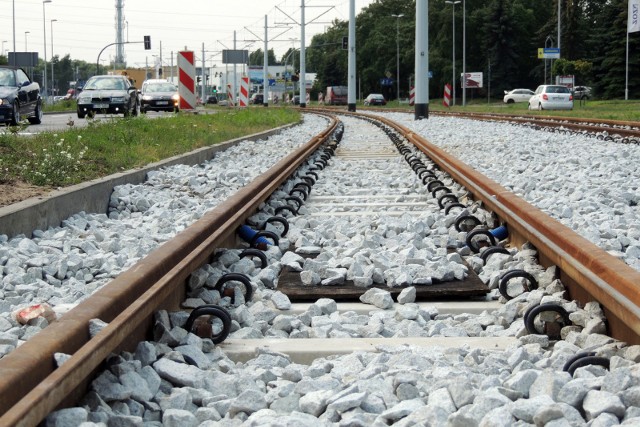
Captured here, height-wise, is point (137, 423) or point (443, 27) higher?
point (443, 27)

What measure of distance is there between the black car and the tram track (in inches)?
552

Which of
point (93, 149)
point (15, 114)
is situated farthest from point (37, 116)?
point (93, 149)

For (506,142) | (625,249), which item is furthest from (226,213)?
(506,142)

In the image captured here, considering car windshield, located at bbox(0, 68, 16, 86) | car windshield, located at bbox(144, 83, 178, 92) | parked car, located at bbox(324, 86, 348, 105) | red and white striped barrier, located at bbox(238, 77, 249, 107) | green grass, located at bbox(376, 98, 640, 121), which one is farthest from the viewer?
parked car, located at bbox(324, 86, 348, 105)

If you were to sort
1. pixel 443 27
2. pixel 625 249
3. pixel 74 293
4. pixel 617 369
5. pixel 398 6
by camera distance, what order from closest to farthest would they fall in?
1. pixel 617 369
2. pixel 74 293
3. pixel 625 249
4. pixel 443 27
5. pixel 398 6

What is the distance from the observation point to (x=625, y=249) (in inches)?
217

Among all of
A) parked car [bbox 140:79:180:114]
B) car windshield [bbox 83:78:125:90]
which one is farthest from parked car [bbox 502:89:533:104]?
car windshield [bbox 83:78:125:90]

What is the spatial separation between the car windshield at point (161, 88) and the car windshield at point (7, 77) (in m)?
13.9

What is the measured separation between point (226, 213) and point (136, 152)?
5584 millimetres

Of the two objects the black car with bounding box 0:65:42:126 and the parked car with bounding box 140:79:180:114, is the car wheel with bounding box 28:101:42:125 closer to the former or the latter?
the black car with bounding box 0:65:42:126

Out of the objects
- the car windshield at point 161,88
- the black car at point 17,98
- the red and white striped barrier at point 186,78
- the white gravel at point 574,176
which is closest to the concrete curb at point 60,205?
the white gravel at point 574,176

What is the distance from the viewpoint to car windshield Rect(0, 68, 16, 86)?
20.4 metres

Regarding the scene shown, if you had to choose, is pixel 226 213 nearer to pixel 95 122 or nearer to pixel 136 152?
pixel 136 152

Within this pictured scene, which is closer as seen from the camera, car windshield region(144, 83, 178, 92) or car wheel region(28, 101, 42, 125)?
car wheel region(28, 101, 42, 125)
